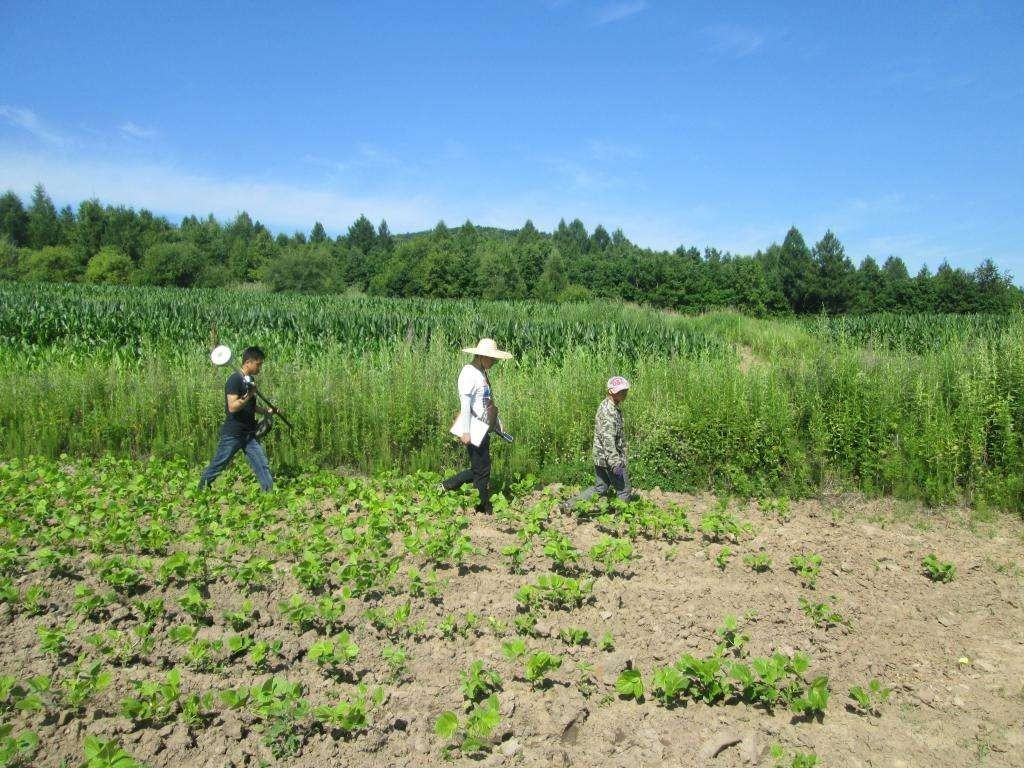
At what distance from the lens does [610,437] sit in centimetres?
725

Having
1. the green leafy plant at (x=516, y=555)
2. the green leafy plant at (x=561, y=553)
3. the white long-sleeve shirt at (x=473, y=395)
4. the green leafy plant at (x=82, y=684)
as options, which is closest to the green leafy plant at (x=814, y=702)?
the green leafy plant at (x=561, y=553)

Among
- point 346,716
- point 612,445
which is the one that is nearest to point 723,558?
point 612,445

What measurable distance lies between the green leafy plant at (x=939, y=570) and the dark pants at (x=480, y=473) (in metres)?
4.21

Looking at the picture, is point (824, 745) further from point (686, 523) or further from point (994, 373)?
point (994, 373)

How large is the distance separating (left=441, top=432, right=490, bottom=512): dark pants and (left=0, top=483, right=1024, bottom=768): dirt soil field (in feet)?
2.11

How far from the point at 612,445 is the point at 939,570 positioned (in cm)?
311

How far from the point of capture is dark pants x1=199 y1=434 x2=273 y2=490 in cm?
789

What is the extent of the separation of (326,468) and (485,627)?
5.68 m

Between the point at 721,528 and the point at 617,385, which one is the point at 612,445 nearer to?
the point at 617,385

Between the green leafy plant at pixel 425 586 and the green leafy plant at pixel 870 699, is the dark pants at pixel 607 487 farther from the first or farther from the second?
the green leafy plant at pixel 870 699

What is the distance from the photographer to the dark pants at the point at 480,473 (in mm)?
7410

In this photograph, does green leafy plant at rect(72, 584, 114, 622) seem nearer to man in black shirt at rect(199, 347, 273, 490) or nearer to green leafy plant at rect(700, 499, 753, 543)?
man in black shirt at rect(199, 347, 273, 490)

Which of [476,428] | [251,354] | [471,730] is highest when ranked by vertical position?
[251,354]

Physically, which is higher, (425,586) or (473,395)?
(473,395)
